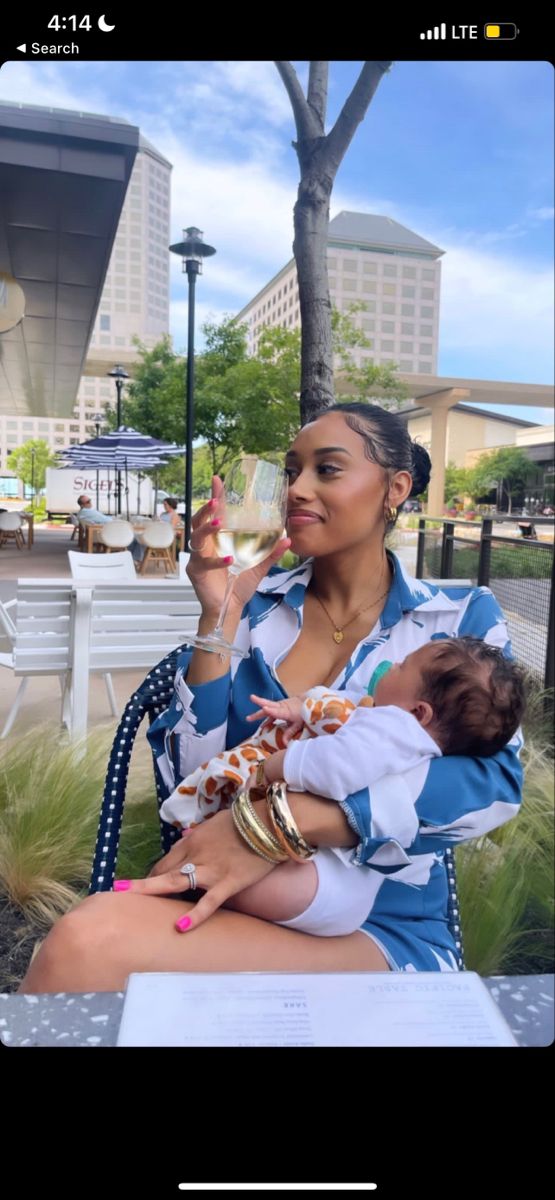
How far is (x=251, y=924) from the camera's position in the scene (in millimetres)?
884

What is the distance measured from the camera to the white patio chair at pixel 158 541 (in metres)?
6.67

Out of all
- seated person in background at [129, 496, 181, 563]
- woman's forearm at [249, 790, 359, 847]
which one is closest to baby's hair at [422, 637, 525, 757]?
woman's forearm at [249, 790, 359, 847]

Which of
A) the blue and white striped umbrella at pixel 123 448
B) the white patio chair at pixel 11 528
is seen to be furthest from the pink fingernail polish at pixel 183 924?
the blue and white striped umbrella at pixel 123 448

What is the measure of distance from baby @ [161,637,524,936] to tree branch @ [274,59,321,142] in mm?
810

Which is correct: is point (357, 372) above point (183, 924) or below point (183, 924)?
above

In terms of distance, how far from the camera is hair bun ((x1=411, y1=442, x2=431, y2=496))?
1149 millimetres

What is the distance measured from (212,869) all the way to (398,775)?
0.80 feet

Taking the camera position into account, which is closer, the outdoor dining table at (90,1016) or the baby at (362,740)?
the outdoor dining table at (90,1016)

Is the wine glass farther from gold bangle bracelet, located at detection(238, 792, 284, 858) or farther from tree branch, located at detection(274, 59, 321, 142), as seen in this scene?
tree branch, located at detection(274, 59, 321, 142)

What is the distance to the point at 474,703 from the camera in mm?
909

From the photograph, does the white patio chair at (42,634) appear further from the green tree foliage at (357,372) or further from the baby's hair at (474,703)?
the baby's hair at (474,703)
